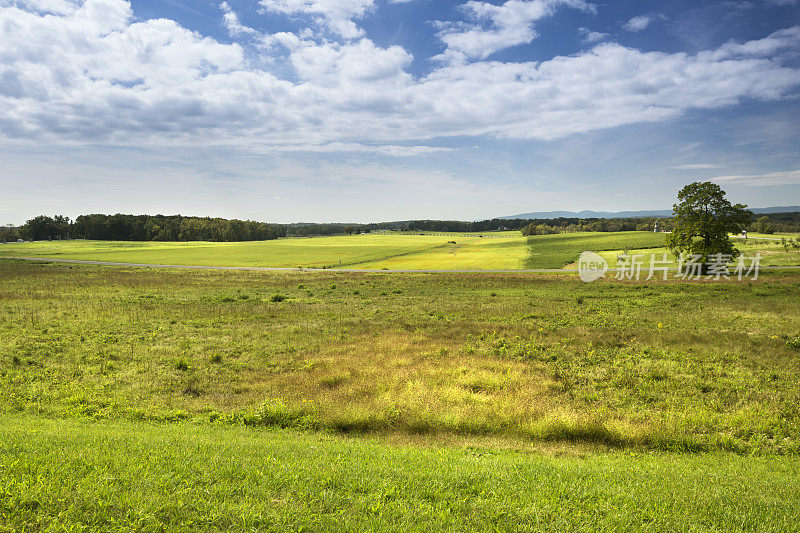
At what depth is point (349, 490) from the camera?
6.47 metres

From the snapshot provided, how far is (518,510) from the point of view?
237 inches

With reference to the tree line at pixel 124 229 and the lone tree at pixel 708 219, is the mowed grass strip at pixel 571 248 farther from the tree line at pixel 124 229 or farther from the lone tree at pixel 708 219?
the tree line at pixel 124 229

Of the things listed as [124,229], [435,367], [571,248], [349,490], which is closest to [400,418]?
[435,367]

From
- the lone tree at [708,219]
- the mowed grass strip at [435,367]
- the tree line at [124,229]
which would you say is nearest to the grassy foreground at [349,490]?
the mowed grass strip at [435,367]

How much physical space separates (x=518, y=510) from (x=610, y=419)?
6.70 meters

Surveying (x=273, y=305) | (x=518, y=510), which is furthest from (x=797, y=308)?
(x=273, y=305)

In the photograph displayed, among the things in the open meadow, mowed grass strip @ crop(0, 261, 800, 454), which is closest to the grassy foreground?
the open meadow

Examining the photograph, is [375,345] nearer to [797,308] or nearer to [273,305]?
[273,305]

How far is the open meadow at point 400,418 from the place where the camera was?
5945 mm

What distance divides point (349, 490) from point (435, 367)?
10126 mm

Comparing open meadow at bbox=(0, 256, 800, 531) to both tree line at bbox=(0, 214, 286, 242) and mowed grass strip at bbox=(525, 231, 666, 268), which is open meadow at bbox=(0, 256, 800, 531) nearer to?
mowed grass strip at bbox=(525, 231, 666, 268)

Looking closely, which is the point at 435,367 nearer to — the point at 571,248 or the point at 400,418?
the point at 400,418

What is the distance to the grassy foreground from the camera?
553 centimetres

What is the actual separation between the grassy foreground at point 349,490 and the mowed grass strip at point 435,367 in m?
2.66
